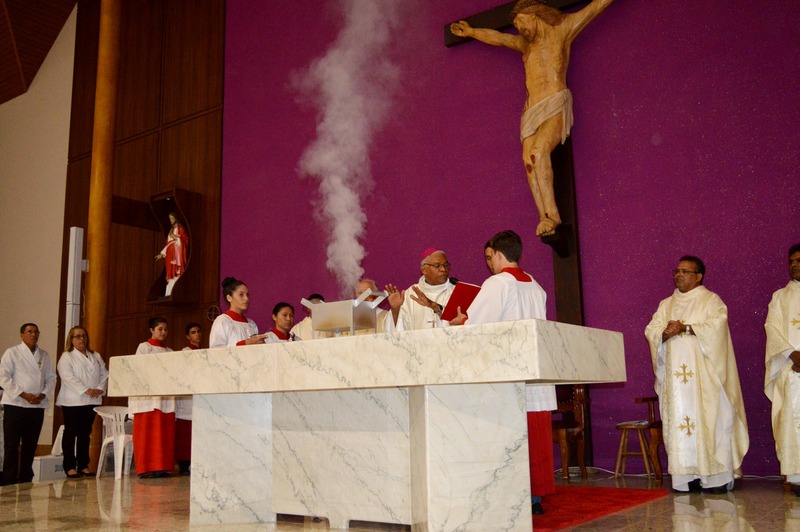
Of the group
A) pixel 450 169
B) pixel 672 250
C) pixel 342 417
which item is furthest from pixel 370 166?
pixel 342 417

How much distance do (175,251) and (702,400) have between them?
6.45 m

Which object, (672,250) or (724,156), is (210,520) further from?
(724,156)

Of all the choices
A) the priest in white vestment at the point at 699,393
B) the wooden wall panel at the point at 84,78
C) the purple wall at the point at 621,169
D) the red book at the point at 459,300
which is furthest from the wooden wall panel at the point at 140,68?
the priest in white vestment at the point at 699,393

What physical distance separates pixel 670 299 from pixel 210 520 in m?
3.30

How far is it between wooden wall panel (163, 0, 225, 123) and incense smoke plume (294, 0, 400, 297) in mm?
1791

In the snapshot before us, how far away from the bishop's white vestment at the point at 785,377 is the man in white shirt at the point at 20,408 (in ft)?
20.0

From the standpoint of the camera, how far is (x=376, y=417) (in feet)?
11.8

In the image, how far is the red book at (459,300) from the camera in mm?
4277

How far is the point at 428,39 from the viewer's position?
7508 millimetres

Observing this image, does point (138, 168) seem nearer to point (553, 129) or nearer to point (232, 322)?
point (232, 322)

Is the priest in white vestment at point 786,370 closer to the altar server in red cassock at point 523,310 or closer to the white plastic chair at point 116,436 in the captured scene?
the altar server in red cassock at point 523,310

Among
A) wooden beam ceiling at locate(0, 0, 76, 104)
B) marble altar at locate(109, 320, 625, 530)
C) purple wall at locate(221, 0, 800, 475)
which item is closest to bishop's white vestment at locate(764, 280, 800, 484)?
purple wall at locate(221, 0, 800, 475)

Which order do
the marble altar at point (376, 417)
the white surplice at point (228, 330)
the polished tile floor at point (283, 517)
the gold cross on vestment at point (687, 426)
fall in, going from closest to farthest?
the marble altar at point (376, 417) → the polished tile floor at point (283, 517) → the gold cross on vestment at point (687, 426) → the white surplice at point (228, 330)

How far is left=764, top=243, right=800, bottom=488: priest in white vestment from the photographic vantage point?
4598mm
